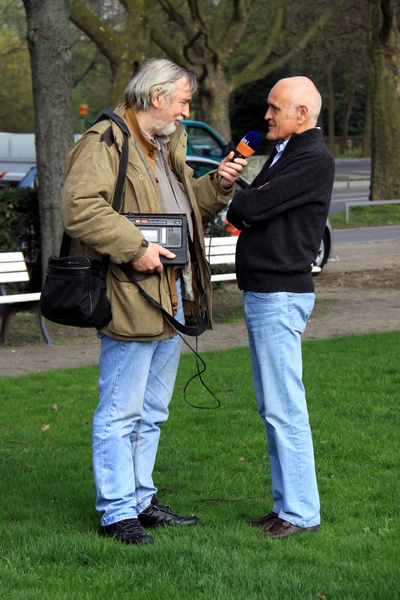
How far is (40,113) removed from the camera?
38.0 feet

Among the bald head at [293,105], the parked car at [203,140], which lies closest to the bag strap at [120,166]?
the bald head at [293,105]

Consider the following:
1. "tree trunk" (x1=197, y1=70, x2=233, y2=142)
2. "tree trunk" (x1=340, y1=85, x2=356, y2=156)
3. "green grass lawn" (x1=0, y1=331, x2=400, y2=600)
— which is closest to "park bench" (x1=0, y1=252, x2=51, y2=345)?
"green grass lawn" (x1=0, y1=331, x2=400, y2=600)

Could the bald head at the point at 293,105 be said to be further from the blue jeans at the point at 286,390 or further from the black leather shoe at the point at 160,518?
the black leather shoe at the point at 160,518

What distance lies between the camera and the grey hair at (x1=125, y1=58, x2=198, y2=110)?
4.50m

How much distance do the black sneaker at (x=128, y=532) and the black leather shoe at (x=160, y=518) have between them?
0.22 metres

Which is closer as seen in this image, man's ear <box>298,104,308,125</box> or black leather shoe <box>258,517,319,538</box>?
man's ear <box>298,104,308,125</box>

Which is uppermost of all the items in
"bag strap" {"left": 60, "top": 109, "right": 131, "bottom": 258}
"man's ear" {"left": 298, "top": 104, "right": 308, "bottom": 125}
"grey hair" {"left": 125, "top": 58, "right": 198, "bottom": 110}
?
"grey hair" {"left": 125, "top": 58, "right": 198, "bottom": 110}

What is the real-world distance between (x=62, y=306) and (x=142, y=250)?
1.40 ft

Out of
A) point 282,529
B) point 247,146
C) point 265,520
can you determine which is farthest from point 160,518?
point 247,146

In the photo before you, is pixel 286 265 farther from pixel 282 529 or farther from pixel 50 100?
pixel 50 100

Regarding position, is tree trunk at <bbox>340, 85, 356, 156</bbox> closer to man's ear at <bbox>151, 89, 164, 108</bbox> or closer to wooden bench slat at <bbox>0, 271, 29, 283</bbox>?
wooden bench slat at <bbox>0, 271, 29, 283</bbox>

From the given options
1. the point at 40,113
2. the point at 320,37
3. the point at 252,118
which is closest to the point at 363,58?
the point at 320,37

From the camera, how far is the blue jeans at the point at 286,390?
4504mm

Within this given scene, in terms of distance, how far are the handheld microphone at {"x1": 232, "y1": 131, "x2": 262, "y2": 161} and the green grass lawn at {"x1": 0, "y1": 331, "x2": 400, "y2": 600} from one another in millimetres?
1664
